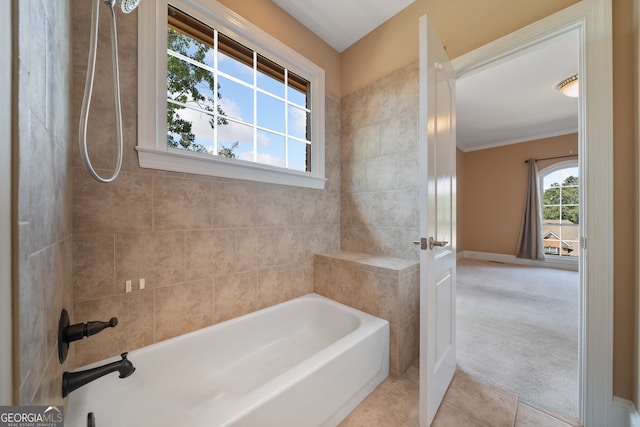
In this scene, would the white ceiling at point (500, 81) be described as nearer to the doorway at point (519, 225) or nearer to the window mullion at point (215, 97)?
the doorway at point (519, 225)

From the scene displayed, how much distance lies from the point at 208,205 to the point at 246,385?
45.2 inches

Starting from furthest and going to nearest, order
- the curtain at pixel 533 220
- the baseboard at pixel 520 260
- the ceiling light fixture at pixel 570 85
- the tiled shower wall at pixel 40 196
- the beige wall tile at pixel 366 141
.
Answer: the curtain at pixel 533 220
the baseboard at pixel 520 260
the ceiling light fixture at pixel 570 85
the beige wall tile at pixel 366 141
the tiled shower wall at pixel 40 196

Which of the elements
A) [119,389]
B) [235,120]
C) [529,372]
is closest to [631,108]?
[529,372]

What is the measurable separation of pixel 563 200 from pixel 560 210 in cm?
22

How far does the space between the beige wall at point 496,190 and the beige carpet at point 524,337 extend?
Answer: 1656 mm

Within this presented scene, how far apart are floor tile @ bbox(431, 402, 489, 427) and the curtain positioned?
5187mm

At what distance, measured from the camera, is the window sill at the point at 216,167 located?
1302 millimetres

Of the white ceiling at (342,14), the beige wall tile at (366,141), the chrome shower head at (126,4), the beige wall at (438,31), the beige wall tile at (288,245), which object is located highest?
the white ceiling at (342,14)

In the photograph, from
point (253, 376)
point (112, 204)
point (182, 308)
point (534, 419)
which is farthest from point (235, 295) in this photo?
point (534, 419)

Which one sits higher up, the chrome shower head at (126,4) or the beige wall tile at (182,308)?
the chrome shower head at (126,4)

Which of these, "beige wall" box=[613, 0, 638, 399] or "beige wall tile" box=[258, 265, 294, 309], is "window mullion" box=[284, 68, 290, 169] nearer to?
"beige wall tile" box=[258, 265, 294, 309]

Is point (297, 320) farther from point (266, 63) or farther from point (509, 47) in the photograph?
point (509, 47)

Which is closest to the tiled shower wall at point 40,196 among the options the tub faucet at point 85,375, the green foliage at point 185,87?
the tub faucet at point 85,375

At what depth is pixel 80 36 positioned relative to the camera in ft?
3.67
